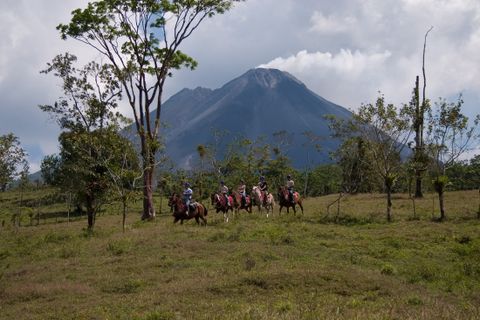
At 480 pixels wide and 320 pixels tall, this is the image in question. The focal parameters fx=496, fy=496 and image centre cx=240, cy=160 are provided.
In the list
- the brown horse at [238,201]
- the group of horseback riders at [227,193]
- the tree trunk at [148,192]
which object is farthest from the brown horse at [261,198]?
the tree trunk at [148,192]

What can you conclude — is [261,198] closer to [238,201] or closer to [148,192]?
[238,201]

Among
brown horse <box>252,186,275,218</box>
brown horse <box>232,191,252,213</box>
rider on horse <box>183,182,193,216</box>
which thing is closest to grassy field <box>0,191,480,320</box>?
rider on horse <box>183,182,193,216</box>

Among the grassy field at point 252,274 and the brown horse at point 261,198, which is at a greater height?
the brown horse at point 261,198

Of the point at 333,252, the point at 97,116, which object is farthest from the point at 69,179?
the point at 333,252

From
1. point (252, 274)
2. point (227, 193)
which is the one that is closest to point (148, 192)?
point (227, 193)

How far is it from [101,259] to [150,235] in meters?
4.30

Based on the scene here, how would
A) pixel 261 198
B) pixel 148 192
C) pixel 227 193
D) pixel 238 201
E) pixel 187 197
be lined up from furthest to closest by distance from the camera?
pixel 148 192
pixel 261 198
pixel 238 201
pixel 227 193
pixel 187 197

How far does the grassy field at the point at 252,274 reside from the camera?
10.7m

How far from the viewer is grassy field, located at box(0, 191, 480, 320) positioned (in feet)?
35.0

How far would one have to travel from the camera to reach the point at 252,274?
43.3 ft

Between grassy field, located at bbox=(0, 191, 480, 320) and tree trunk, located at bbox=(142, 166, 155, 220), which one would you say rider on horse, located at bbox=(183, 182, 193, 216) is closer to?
grassy field, located at bbox=(0, 191, 480, 320)

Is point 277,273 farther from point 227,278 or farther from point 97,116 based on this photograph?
point 97,116

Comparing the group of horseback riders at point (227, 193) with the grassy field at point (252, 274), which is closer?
the grassy field at point (252, 274)

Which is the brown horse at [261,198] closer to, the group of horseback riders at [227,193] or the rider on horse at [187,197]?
the group of horseback riders at [227,193]
